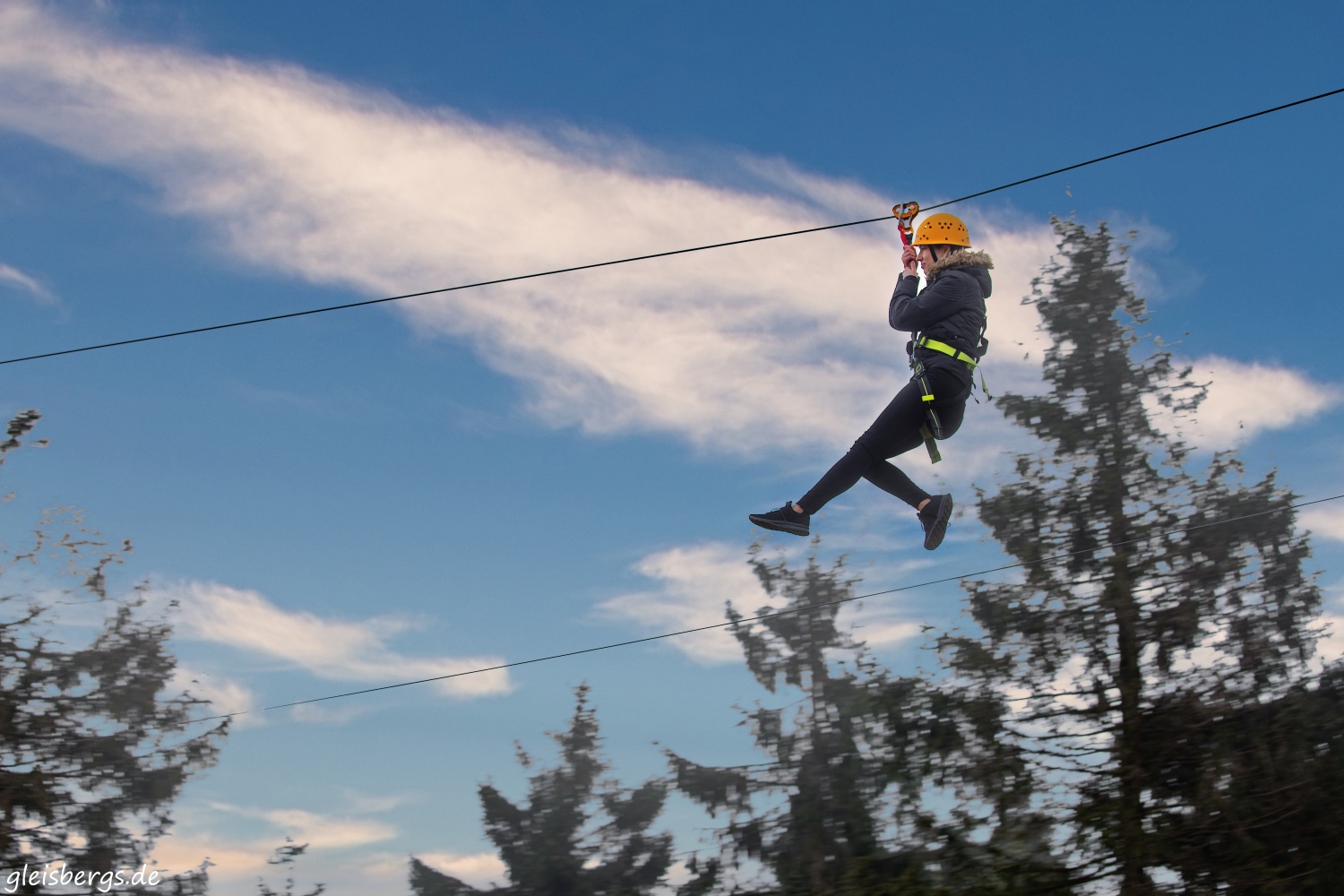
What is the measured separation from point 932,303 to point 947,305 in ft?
0.27

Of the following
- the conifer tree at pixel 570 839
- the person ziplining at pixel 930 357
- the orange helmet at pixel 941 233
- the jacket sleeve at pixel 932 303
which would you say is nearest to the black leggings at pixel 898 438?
the person ziplining at pixel 930 357

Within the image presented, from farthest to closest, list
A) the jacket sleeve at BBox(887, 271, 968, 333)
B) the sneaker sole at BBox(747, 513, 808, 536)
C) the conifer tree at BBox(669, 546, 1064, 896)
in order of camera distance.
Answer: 1. the conifer tree at BBox(669, 546, 1064, 896)
2. the sneaker sole at BBox(747, 513, 808, 536)
3. the jacket sleeve at BBox(887, 271, 968, 333)

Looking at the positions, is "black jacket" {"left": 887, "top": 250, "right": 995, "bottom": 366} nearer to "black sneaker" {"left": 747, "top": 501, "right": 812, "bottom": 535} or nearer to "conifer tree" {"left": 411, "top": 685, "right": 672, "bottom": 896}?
"black sneaker" {"left": 747, "top": 501, "right": 812, "bottom": 535}

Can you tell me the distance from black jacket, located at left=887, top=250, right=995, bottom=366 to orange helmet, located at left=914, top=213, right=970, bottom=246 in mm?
74

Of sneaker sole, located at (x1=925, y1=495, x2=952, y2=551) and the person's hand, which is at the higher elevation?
the person's hand

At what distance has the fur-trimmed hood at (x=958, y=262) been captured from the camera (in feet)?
19.4

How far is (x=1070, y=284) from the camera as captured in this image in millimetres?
16625

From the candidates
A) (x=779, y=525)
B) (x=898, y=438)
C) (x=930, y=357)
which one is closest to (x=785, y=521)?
(x=779, y=525)

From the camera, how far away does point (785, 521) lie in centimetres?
621

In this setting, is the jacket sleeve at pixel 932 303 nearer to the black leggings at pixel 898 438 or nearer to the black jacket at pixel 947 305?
the black jacket at pixel 947 305

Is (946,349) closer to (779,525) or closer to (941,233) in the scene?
(941,233)

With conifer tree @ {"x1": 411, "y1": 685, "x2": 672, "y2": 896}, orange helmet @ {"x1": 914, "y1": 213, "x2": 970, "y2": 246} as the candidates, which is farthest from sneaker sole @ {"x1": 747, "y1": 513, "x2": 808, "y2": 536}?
conifer tree @ {"x1": 411, "y1": 685, "x2": 672, "y2": 896}

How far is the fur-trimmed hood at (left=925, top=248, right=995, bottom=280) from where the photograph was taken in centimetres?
591

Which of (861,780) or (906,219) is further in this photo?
(861,780)
